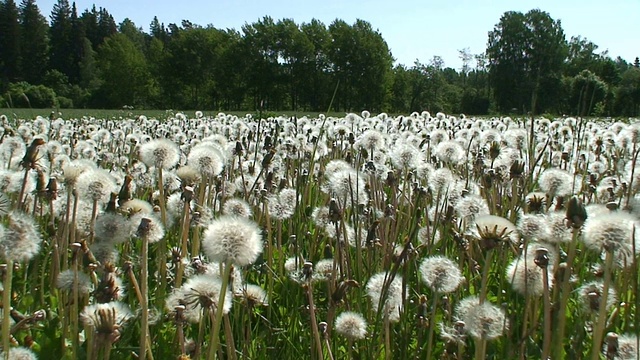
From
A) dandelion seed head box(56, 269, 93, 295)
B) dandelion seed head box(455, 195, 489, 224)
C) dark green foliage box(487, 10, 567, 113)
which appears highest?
dark green foliage box(487, 10, 567, 113)

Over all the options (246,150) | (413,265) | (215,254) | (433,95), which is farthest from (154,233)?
(433,95)

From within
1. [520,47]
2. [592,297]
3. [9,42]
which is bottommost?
[592,297]

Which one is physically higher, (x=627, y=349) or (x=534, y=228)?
(x=534, y=228)

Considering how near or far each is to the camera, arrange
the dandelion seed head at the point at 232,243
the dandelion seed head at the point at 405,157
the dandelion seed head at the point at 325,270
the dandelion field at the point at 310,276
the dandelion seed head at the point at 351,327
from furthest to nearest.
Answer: the dandelion seed head at the point at 405,157, the dandelion seed head at the point at 325,270, the dandelion seed head at the point at 351,327, the dandelion field at the point at 310,276, the dandelion seed head at the point at 232,243

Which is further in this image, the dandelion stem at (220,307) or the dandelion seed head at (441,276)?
the dandelion seed head at (441,276)

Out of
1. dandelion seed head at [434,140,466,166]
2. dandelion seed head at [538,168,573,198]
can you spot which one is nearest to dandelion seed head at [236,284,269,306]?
dandelion seed head at [538,168,573,198]

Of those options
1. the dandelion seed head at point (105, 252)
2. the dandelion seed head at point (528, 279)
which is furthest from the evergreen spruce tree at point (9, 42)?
the dandelion seed head at point (528, 279)

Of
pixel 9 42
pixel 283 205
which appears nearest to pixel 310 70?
pixel 9 42

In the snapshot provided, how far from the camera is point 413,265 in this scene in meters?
3.09

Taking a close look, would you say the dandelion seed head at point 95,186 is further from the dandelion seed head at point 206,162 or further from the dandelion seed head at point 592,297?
the dandelion seed head at point 592,297

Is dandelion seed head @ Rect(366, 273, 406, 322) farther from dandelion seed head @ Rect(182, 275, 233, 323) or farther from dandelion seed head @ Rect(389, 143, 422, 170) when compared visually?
dandelion seed head @ Rect(389, 143, 422, 170)

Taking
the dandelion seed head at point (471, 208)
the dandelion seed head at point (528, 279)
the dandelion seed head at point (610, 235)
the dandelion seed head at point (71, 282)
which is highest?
the dandelion seed head at point (610, 235)

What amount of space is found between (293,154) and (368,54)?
79.5 metres

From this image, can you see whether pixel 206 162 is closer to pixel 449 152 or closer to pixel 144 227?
pixel 144 227
